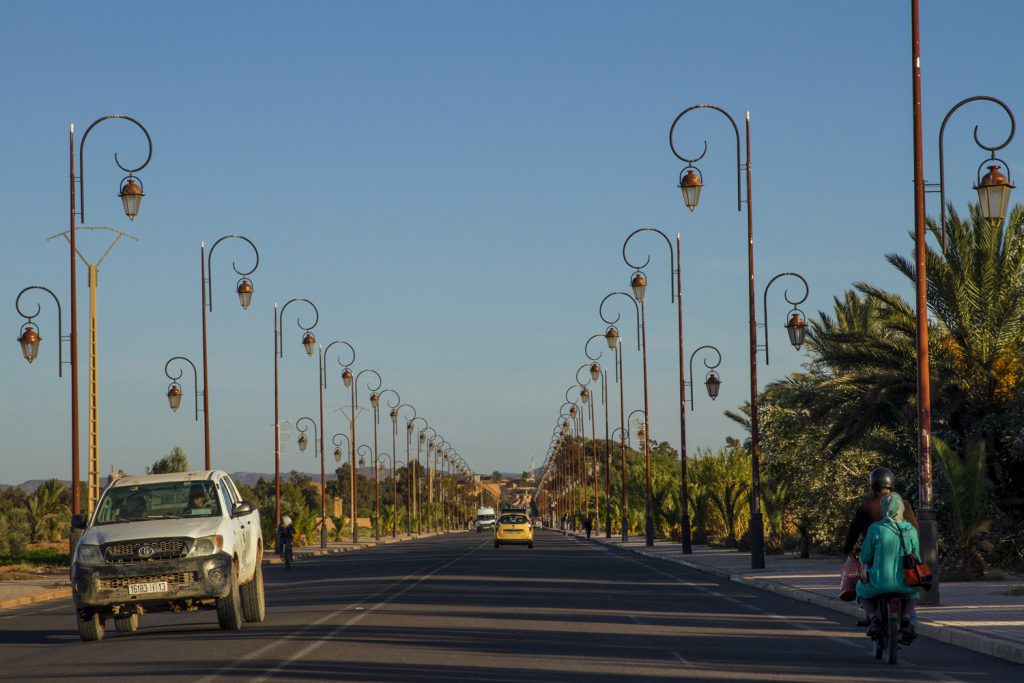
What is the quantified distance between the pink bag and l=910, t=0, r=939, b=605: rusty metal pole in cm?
605

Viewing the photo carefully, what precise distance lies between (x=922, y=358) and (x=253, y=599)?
1011cm

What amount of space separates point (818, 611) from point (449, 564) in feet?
69.8

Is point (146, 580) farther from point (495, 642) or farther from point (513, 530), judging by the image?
point (513, 530)

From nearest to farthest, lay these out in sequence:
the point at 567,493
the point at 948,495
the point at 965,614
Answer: the point at 965,614 < the point at 948,495 < the point at 567,493

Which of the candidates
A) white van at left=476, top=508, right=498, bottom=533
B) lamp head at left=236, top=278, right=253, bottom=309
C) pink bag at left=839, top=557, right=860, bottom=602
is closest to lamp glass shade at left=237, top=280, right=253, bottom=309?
lamp head at left=236, top=278, right=253, bottom=309

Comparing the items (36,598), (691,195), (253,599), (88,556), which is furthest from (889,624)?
(36,598)

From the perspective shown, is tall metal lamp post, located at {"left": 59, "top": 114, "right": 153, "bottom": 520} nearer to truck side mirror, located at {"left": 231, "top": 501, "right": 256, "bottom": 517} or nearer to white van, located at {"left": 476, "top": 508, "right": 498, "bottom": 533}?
truck side mirror, located at {"left": 231, "top": 501, "right": 256, "bottom": 517}

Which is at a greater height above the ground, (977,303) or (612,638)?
(977,303)

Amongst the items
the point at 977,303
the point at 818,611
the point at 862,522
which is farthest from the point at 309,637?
the point at 977,303

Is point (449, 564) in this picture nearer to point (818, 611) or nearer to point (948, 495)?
point (948, 495)

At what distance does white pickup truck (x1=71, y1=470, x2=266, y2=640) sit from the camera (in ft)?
59.7

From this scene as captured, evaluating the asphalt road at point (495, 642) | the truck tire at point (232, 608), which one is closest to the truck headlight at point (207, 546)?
the truck tire at point (232, 608)

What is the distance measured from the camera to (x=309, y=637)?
58.1ft

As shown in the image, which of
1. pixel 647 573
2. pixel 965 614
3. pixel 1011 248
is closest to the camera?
pixel 965 614
